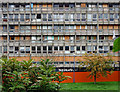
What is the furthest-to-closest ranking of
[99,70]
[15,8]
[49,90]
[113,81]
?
[15,8], [113,81], [99,70], [49,90]

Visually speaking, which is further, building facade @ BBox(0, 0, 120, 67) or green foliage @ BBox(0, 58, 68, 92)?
building facade @ BBox(0, 0, 120, 67)

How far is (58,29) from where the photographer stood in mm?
12062

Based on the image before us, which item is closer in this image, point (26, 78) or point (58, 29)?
point (26, 78)

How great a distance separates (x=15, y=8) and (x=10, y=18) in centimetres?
77

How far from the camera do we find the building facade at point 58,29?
12055 millimetres

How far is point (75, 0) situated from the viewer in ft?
41.0

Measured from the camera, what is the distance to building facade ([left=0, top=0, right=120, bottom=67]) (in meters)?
12.1

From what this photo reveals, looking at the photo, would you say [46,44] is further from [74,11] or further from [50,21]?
[74,11]

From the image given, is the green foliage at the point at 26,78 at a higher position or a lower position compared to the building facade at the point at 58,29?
lower

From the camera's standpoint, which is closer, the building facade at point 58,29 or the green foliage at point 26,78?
the green foliage at point 26,78

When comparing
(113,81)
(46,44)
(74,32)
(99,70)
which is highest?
(74,32)

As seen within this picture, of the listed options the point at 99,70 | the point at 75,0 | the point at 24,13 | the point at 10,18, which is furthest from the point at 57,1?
the point at 99,70

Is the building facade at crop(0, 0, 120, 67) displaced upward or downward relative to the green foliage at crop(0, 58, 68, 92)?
upward

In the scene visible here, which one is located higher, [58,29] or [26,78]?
[58,29]
